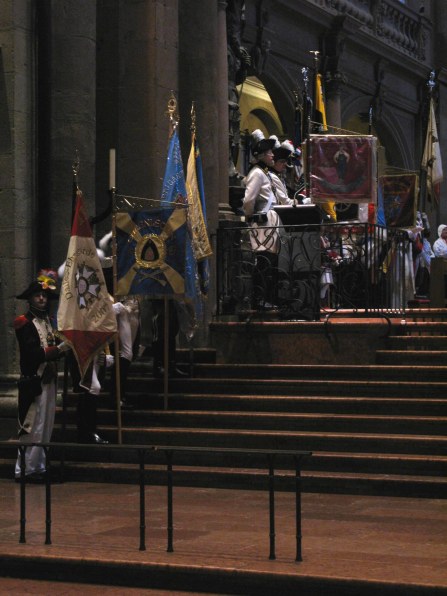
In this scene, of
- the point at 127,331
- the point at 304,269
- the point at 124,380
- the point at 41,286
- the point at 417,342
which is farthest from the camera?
the point at 304,269

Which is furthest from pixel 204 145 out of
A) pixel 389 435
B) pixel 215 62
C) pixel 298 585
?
pixel 298 585

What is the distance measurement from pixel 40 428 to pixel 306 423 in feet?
8.66

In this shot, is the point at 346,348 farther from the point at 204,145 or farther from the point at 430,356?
the point at 204,145

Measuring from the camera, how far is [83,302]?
43.0ft

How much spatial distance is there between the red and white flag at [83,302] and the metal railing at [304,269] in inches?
134

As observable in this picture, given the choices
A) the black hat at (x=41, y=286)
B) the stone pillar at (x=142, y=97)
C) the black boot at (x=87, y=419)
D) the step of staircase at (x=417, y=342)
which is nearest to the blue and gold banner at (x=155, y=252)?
the black boot at (x=87, y=419)

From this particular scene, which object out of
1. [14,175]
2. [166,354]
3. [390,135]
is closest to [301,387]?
[166,354]

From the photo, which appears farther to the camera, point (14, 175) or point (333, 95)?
point (333, 95)

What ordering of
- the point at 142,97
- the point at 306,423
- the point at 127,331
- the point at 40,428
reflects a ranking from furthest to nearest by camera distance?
the point at 142,97 → the point at 127,331 → the point at 306,423 → the point at 40,428

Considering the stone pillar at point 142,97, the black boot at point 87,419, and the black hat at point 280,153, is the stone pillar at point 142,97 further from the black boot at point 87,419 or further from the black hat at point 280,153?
the black boot at point 87,419

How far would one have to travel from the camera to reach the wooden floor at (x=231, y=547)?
27.4 ft

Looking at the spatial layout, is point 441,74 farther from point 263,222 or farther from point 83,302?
point 83,302

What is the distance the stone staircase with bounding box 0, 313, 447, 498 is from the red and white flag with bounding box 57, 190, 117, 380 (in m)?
1.20

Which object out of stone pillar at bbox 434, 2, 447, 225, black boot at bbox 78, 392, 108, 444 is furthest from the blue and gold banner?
stone pillar at bbox 434, 2, 447, 225
